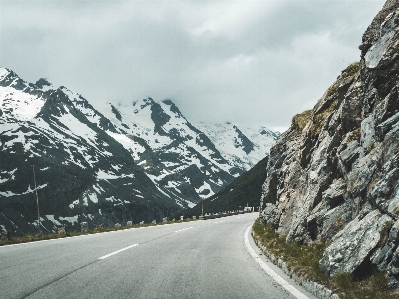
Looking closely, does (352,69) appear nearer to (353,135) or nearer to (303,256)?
(353,135)

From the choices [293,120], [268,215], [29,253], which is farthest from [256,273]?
[293,120]

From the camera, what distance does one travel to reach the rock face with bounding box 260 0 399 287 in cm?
698

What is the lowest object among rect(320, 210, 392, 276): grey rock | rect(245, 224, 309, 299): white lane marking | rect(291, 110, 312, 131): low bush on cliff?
rect(245, 224, 309, 299): white lane marking

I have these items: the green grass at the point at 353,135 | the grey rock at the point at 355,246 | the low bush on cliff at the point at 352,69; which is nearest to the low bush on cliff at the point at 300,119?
the low bush on cliff at the point at 352,69

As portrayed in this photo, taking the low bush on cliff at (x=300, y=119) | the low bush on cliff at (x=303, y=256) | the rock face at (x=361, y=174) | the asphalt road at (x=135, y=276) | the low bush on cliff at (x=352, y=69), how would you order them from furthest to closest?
the low bush on cliff at (x=300, y=119)
the low bush on cliff at (x=352, y=69)
the low bush on cliff at (x=303, y=256)
the asphalt road at (x=135, y=276)
the rock face at (x=361, y=174)

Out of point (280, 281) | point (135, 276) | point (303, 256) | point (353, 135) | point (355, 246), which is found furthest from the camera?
point (353, 135)

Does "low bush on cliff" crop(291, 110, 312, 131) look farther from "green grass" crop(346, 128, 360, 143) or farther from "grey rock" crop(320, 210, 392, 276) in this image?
"grey rock" crop(320, 210, 392, 276)

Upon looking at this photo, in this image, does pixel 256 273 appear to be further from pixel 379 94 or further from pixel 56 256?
pixel 56 256

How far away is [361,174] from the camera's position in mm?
9398

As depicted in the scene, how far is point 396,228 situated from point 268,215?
17.1 meters

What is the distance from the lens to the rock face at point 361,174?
6977 millimetres

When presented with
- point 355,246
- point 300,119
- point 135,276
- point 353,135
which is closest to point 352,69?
point 353,135

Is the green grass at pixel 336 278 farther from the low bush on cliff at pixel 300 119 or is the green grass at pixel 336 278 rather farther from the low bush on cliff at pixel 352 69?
the low bush on cliff at pixel 300 119

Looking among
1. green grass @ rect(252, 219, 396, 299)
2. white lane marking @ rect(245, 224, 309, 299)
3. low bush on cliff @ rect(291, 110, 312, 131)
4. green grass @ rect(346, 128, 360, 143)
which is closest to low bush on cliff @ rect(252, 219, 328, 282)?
green grass @ rect(252, 219, 396, 299)
